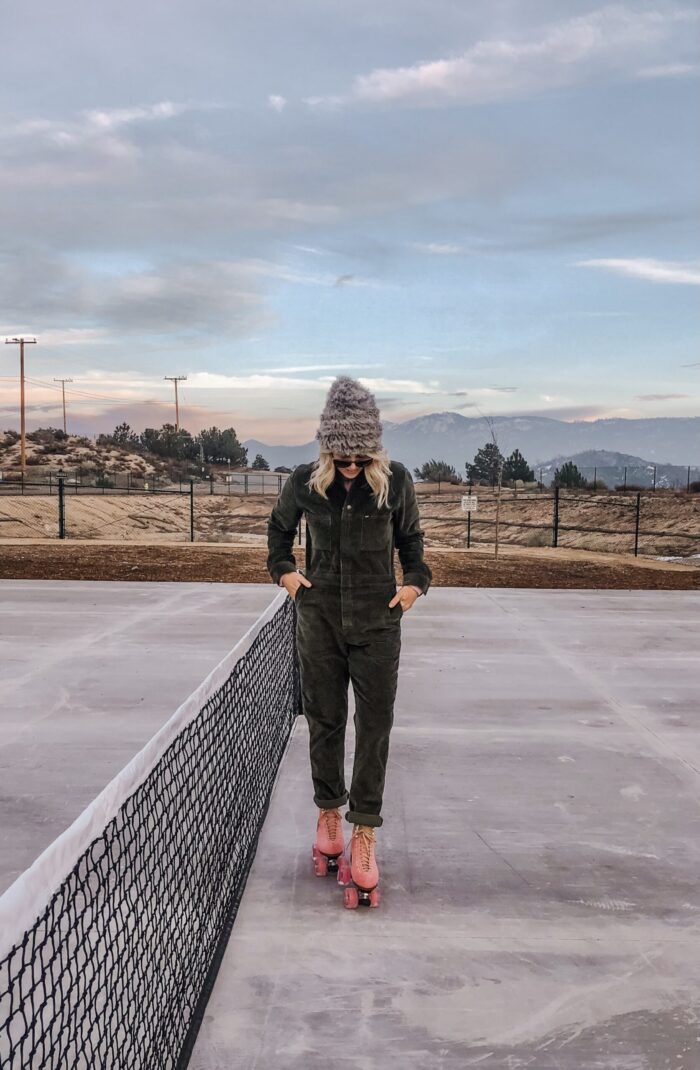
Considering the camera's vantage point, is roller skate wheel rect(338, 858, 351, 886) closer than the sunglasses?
No

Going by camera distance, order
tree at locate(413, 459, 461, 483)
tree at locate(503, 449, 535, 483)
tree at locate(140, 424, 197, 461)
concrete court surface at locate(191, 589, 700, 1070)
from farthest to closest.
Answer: tree at locate(140, 424, 197, 461), tree at locate(503, 449, 535, 483), tree at locate(413, 459, 461, 483), concrete court surface at locate(191, 589, 700, 1070)

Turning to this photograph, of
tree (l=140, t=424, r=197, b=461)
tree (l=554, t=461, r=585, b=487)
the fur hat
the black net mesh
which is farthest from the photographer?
tree (l=140, t=424, r=197, b=461)

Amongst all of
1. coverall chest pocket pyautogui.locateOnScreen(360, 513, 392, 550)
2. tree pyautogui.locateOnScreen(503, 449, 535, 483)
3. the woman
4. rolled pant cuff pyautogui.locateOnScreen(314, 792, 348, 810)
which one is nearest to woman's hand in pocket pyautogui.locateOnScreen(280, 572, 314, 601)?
the woman

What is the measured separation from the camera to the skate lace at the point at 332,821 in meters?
3.41

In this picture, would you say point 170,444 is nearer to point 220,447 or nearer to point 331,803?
point 220,447

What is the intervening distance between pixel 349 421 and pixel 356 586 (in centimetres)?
60

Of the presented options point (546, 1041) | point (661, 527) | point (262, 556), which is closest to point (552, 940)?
point (546, 1041)

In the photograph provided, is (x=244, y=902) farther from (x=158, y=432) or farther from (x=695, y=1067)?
(x=158, y=432)

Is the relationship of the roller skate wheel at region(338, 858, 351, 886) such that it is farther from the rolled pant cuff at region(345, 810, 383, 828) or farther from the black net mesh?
the black net mesh

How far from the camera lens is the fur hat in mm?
3115

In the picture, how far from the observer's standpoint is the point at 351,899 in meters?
3.16

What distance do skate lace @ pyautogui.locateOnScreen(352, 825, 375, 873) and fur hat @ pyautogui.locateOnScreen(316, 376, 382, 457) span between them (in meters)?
1.41

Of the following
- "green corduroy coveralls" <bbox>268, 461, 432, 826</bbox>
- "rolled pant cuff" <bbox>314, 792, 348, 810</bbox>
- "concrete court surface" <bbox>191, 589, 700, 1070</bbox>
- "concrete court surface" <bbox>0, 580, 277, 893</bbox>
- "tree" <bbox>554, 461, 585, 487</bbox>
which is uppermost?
"tree" <bbox>554, 461, 585, 487</bbox>

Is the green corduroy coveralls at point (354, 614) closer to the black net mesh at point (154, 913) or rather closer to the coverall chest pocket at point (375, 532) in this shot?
the coverall chest pocket at point (375, 532)
